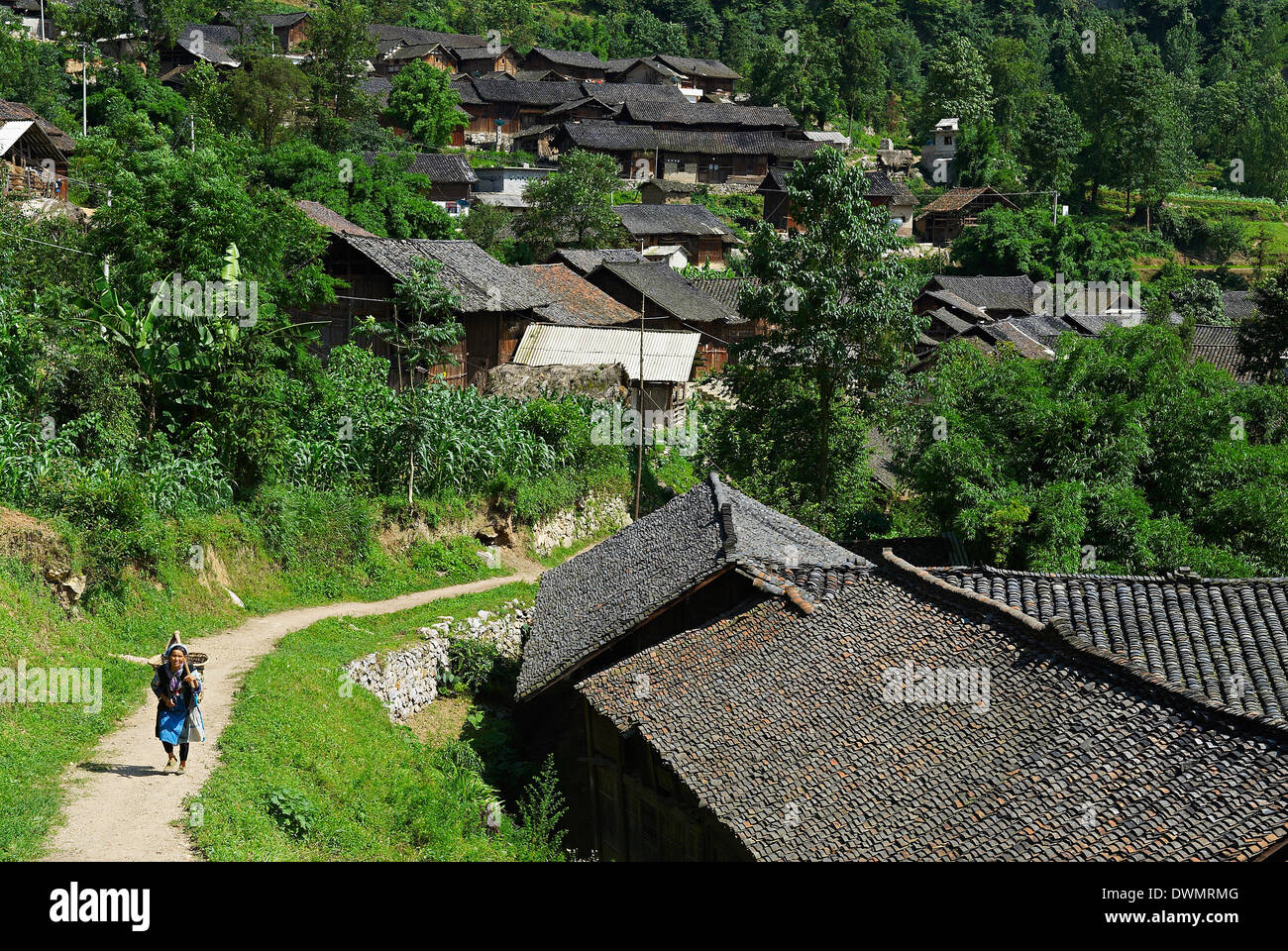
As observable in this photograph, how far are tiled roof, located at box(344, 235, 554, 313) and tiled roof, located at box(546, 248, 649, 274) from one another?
766 centimetres

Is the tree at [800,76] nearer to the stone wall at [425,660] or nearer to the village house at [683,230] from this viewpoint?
the village house at [683,230]

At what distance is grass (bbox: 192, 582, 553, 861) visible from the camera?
11266 millimetres

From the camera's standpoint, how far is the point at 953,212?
66500mm

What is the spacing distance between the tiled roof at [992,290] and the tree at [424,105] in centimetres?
2802

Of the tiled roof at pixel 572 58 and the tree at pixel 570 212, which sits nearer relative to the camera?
the tree at pixel 570 212

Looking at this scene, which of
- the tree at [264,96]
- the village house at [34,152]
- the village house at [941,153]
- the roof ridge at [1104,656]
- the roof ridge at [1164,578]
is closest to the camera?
the roof ridge at [1104,656]

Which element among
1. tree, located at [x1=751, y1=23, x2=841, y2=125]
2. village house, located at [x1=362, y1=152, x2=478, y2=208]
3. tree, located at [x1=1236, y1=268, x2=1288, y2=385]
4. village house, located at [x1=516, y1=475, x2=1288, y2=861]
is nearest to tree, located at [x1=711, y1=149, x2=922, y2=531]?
village house, located at [x1=516, y1=475, x2=1288, y2=861]

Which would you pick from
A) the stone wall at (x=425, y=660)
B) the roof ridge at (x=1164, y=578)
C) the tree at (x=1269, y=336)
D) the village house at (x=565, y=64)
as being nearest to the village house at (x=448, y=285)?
the stone wall at (x=425, y=660)

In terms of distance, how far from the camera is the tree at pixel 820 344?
24.1 m

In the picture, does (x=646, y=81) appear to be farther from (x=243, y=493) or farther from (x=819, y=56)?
(x=243, y=493)

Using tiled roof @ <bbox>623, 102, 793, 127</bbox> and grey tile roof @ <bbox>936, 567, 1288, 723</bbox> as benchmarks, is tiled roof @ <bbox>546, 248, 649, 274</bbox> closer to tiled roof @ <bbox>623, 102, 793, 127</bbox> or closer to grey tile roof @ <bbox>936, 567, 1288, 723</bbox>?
tiled roof @ <bbox>623, 102, 793, 127</bbox>

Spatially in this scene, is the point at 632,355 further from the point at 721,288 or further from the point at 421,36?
the point at 421,36

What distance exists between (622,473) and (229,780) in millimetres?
18115
